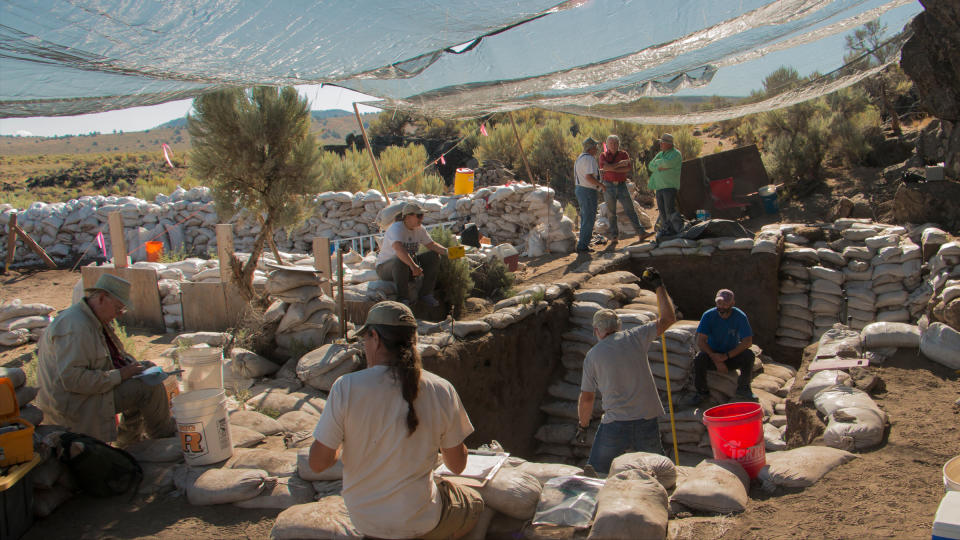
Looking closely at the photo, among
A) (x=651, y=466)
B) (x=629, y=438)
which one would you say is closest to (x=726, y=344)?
(x=629, y=438)

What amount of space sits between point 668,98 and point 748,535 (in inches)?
192

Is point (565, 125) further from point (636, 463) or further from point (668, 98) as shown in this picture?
point (636, 463)

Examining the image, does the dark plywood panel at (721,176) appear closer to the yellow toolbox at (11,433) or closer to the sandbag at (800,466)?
the sandbag at (800,466)

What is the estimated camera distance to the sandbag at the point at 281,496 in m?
3.78

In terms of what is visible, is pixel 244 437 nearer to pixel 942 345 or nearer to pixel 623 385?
pixel 623 385

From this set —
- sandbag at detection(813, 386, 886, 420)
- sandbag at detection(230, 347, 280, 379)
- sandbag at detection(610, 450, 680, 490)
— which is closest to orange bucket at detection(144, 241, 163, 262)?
sandbag at detection(230, 347, 280, 379)

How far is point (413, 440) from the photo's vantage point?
2676 mm

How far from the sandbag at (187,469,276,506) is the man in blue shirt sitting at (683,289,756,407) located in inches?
183

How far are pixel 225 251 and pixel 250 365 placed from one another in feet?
5.98

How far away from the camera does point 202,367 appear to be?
4.66 meters

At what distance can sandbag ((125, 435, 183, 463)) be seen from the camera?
163 inches

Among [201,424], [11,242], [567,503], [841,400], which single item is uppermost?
[11,242]

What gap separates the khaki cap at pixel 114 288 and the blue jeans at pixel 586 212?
689cm

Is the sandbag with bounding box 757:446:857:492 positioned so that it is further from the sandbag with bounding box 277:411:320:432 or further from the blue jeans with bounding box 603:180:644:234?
the blue jeans with bounding box 603:180:644:234
